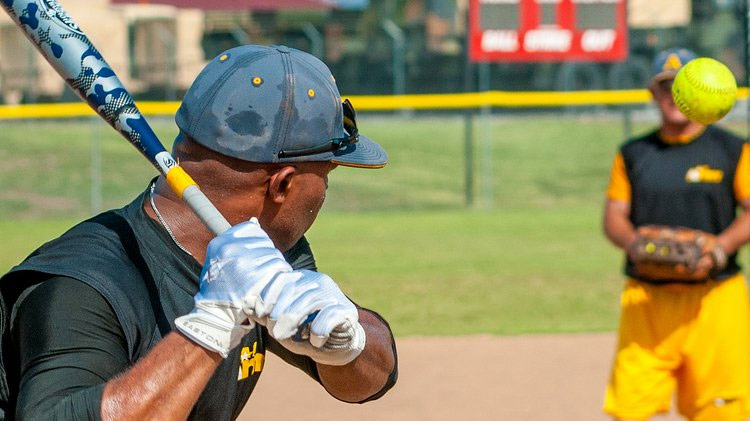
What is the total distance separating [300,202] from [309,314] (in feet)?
1.56

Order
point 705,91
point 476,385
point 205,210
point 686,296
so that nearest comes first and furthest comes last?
1. point 205,210
2. point 705,91
3. point 686,296
4. point 476,385

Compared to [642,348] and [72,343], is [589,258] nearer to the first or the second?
[642,348]

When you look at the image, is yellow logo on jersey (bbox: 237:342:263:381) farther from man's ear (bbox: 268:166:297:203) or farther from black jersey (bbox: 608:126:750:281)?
black jersey (bbox: 608:126:750:281)

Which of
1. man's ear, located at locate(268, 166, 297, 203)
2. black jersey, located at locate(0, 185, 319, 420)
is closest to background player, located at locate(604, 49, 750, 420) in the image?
black jersey, located at locate(0, 185, 319, 420)

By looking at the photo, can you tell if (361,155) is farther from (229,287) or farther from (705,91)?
(705,91)

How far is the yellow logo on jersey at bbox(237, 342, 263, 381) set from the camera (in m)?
2.99

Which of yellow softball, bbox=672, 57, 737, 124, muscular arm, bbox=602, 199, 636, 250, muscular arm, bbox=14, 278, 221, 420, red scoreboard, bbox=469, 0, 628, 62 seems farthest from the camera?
red scoreboard, bbox=469, 0, 628, 62

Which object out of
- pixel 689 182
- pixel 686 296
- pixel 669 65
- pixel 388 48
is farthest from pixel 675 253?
pixel 388 48

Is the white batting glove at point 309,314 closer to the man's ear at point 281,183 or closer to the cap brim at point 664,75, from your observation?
the man's ear at point 281,183

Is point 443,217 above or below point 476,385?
below

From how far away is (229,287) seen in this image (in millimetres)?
2381

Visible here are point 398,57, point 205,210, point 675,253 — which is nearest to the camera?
point 205,210

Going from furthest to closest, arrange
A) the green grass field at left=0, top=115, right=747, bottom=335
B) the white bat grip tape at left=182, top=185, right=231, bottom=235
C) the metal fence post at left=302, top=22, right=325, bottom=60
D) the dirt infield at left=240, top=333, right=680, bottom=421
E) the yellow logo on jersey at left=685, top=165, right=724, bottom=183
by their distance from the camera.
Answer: the metal fence post at left=302, top=22, right=325, bottom=60 → the green grass field at left=0, top=115, right=747, bottom=335 → the dirt infield at left=240, top=333, right=680, bottom=421 → the yellow logo on jersey at left=685, top=165, right=724, bottom=183 → the white bat grip tape at left=182, top=185, right=231, bottom=235

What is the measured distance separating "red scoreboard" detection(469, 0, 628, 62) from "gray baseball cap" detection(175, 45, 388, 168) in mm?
15889
